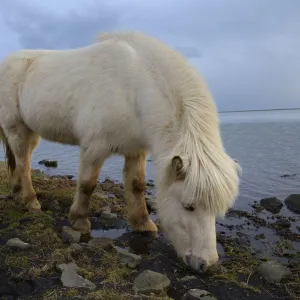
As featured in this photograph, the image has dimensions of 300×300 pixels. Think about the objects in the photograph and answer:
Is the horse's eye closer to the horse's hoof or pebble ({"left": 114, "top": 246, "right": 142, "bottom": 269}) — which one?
pebble ({"left": 114, "top": 246, "right": 142, "bottom": 269})

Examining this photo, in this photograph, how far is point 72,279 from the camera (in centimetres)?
367

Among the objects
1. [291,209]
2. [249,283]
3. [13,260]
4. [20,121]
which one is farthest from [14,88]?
[291,209]

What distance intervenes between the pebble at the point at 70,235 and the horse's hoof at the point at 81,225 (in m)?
0.22

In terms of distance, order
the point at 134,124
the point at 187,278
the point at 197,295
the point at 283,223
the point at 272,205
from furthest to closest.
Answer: the point at 272,205, the point at 283,223, the point at 134,124, the point at 187,278, the point at 197,295

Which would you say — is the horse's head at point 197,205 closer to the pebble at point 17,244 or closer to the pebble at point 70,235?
the pebble at point 70,235

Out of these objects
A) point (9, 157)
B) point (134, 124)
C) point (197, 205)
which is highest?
point (134, 124)

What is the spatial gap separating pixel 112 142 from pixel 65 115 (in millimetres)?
1049

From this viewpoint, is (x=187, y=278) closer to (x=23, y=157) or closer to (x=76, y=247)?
(x=76, y=247)

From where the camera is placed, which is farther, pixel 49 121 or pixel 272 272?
pixel 49 121

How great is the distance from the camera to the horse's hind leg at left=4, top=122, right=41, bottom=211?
6488 millimetres

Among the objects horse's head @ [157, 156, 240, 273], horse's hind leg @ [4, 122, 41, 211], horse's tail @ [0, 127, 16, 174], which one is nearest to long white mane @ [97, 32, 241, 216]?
horse's head @ [157, 156, 240, 273]

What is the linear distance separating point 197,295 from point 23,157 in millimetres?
4482

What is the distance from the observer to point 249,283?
3.95 metres

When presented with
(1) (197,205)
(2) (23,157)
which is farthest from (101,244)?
(2) (23,157)
